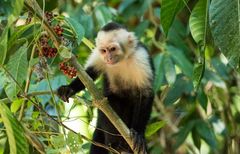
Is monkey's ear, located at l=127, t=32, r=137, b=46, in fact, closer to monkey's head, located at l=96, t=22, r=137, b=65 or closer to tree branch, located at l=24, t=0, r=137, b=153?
monkey's head, located at l=96, t=22, r=137, b=65

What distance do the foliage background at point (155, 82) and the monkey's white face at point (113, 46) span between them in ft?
0.43

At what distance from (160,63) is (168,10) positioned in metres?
1.90

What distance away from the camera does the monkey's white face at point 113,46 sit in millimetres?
2554

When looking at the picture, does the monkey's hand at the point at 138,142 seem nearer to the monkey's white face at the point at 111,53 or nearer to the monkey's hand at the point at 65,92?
the monkey's hand at the point at 65,92

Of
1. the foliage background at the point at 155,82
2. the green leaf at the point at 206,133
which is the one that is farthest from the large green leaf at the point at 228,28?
the green leaf at the point at 206,133

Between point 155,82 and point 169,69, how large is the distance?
0.46ft

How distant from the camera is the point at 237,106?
145 inches

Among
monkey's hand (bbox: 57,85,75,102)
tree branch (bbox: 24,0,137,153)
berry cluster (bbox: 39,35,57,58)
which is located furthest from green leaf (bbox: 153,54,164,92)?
berry cluster (bbox: 39,35,57,58)

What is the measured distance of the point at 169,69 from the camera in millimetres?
2900

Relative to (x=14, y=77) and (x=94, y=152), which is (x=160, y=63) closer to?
(x=94, y=152)

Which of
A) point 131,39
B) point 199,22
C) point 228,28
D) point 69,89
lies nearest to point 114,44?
point 131,39

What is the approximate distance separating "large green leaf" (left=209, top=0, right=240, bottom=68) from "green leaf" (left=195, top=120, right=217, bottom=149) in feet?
7.39

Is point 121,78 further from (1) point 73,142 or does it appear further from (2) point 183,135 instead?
(1) point 73,142

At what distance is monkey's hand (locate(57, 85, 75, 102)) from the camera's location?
2117 mm
